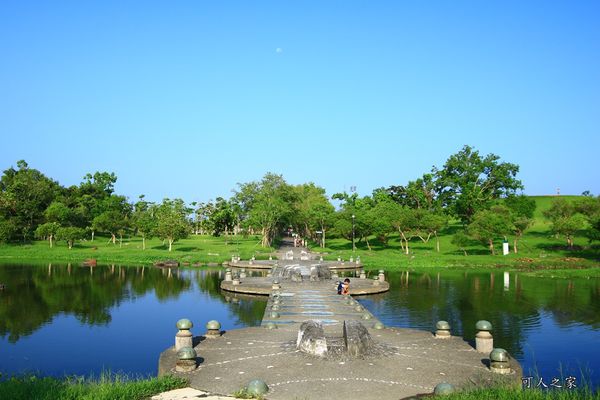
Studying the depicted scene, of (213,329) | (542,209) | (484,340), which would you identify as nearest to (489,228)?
(542,209)

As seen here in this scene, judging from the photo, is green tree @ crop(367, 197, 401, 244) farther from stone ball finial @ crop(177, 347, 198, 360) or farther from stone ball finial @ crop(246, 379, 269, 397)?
stone ball finial @ crop(246, 379, 269, 397)

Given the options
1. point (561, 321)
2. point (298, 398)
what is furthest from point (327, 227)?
point (298, 398)

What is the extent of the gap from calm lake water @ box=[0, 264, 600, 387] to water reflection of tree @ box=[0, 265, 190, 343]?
65mm

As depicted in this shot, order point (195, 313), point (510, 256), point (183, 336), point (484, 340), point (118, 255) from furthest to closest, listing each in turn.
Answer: point (118, 255)
point (510, 256)
point (195, 313)
point (484, 340)
point (183, 336)

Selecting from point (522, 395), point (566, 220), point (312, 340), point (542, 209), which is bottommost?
point (312, 340)

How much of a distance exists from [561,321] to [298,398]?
20.0 meters

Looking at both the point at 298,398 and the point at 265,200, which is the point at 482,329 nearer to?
the point at 298,398

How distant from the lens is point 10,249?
69000 millimetres

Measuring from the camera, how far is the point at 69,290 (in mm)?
37438

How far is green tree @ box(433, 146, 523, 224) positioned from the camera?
3418 inches

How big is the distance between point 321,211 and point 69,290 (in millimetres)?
50244

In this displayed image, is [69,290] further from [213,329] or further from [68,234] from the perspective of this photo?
[68,234]

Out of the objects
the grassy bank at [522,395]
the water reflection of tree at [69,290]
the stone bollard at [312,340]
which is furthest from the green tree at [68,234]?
the grassy bank at [522,395]

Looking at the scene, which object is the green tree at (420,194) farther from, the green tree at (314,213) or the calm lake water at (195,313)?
the calm lake water at (195,313)
